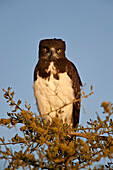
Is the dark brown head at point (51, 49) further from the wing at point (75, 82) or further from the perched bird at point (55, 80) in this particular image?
the wing at point (75, 82)

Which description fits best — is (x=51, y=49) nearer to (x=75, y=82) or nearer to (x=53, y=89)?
(x=75, y=82)

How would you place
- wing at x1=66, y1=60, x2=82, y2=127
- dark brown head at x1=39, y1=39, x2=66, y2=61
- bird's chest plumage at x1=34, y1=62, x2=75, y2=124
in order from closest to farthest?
bird's chest plumage at x1=34, y1=62, x2=75, y2=124 < wing at x1=66, y1=60, x2=82, y2=127 < dark brown head at x1=39, y1=39, x2=66, y2=61

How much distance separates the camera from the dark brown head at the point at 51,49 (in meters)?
5.89

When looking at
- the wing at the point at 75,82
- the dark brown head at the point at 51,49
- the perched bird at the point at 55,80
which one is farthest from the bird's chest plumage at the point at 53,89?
the dark brown head at the point at 51,49

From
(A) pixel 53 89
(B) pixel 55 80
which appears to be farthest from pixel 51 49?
(A) pixel 53 89

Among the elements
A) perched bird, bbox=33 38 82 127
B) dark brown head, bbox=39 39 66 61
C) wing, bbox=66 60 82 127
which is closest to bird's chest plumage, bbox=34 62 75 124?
perched bird, bbox=33 38 82 127

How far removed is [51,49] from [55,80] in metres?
0.85

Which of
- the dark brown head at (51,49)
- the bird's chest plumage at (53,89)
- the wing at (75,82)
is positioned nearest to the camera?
the bird's chest plumage at (53,89)

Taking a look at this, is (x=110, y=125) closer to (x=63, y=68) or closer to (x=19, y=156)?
(x=19, y=156)

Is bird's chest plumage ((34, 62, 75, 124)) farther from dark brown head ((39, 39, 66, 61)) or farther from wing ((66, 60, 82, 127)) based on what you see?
dark brown head ((39, 39, 66, 61))

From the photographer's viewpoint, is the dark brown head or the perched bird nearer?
the perched bird

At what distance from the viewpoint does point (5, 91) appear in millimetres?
4309

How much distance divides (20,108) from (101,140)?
1.41m

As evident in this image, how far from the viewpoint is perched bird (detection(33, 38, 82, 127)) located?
18.2 ft
